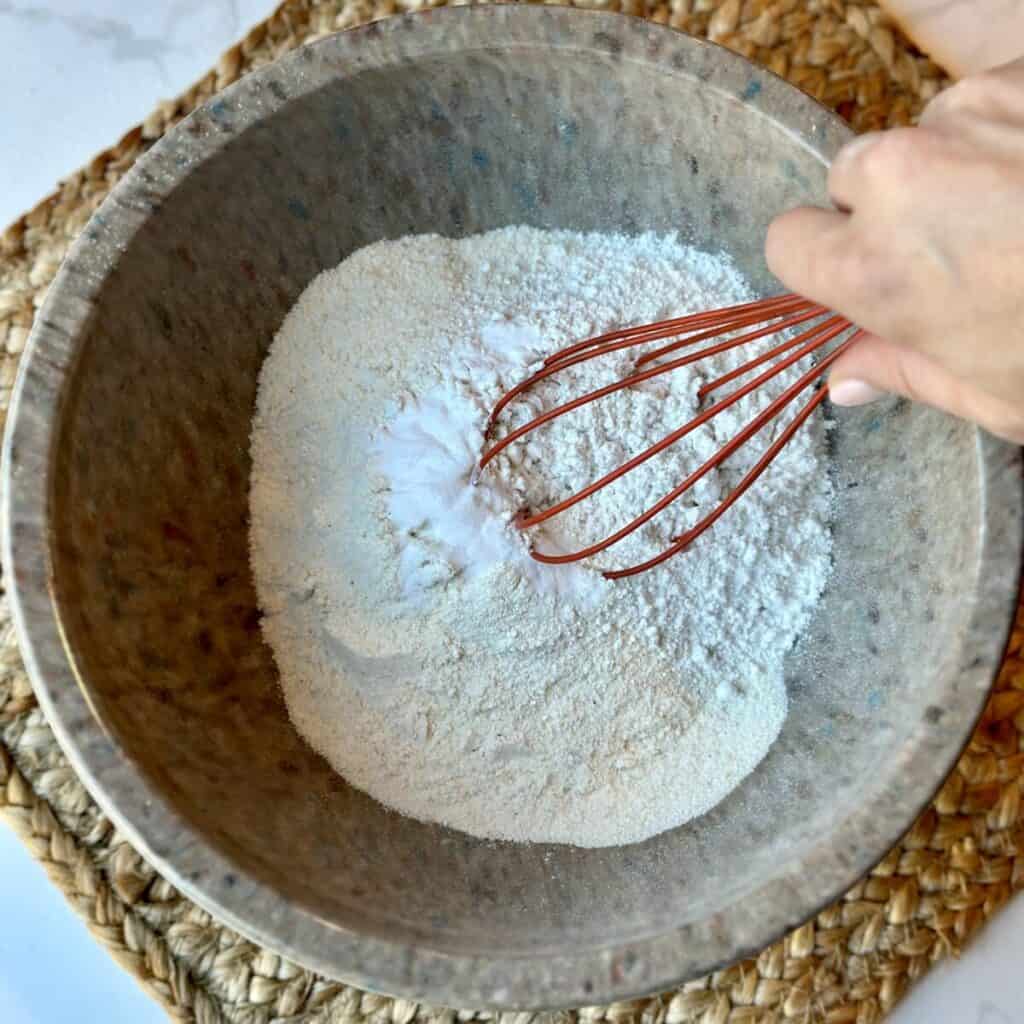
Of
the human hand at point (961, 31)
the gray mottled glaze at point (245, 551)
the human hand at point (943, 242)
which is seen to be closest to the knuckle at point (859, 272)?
the human hand at point (943, 242)

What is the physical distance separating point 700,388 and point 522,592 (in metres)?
0.15

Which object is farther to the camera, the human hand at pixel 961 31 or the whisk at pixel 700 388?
the human hand at pixel 961 31

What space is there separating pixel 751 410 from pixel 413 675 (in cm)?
24

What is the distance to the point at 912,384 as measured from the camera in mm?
478

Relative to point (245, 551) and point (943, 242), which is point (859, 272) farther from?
point (245, 551)

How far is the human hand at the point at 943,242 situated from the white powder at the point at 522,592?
0.19 m

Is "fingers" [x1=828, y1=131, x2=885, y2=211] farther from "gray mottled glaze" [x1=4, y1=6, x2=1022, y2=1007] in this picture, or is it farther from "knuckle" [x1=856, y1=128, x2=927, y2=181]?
"gray mottled glaze" [x1=4, y1=6, x2=1022, y2=1007]

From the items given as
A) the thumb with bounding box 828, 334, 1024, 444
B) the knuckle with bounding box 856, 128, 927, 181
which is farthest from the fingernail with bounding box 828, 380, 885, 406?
the knuckle with bounding box 856, 128, 927, 181

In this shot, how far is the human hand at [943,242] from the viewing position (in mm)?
385

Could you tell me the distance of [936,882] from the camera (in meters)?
0.66

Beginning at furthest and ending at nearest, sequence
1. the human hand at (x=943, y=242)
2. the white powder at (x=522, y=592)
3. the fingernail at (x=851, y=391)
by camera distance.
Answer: the white powder at (x=522, y=592), the fingernail at (x=851, y=391), the human hand at (x=943, y=242)

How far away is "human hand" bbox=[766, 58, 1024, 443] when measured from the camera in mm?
385

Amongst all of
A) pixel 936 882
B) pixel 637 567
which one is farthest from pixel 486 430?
pixel 936 882

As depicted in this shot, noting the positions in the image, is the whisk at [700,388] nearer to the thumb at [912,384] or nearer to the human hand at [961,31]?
the thumb at [912,384]
